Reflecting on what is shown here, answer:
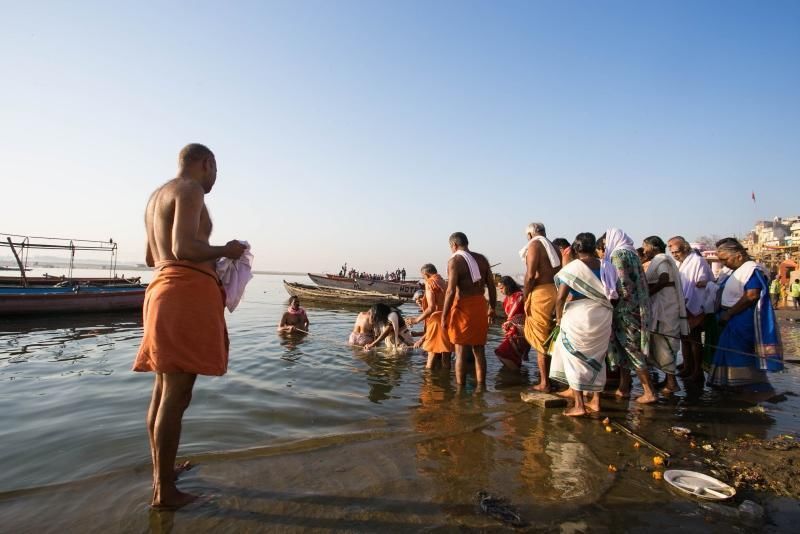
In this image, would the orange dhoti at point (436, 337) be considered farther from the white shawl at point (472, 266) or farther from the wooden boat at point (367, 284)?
the wooden boat at point (367, 284)

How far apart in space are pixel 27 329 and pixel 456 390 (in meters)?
14.1

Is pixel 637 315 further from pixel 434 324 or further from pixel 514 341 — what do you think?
pixel 434 324

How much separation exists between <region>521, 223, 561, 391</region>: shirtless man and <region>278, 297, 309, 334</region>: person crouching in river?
22.0 ft

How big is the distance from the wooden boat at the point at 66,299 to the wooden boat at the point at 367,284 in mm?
13829

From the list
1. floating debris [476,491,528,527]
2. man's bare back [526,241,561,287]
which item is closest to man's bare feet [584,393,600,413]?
man's bare back [526,241,561,287]

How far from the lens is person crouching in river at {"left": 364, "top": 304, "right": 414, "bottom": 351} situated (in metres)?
8.38

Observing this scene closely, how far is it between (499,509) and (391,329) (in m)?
6.02

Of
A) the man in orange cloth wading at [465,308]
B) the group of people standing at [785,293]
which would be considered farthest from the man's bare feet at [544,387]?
the group of people standing at [785,293]

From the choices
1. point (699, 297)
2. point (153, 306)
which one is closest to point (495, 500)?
point (153, 306)

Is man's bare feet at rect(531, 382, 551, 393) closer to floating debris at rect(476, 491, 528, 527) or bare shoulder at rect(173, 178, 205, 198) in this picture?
floating debris at rect(476, 491, 528, 527)

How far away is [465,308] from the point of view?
217 inches

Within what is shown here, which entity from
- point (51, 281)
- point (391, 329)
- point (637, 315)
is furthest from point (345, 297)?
point (637, 315)

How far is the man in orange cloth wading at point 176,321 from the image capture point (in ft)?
7.84

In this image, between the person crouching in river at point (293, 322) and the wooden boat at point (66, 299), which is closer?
the person crouching in river at point (293, 322)
